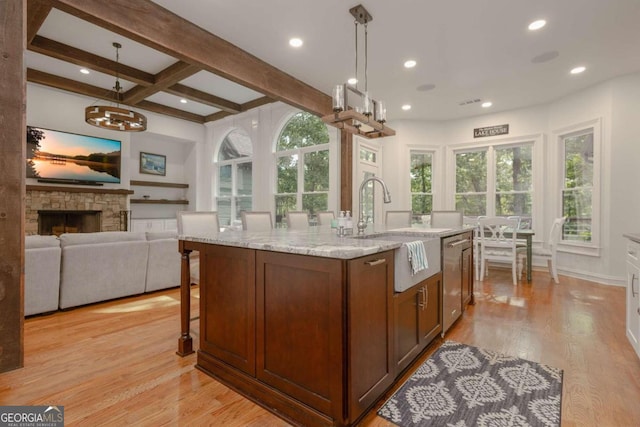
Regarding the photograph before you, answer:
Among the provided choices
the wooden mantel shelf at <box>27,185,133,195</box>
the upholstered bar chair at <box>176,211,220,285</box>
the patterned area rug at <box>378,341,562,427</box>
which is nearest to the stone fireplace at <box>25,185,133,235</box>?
the wooden mantel shelf at <box>27,185,133,195</box>

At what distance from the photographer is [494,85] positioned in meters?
4.68

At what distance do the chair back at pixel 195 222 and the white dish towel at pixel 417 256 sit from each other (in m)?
1.73

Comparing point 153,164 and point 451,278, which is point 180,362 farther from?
point 153,164

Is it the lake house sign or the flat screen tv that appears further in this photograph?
the lake house sign

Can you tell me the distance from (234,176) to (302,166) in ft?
7.11

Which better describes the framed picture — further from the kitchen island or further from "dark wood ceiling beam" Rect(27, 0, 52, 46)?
the kitchen island

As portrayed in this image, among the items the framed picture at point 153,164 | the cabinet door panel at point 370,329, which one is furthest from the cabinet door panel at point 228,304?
the framed picture at point 153,164

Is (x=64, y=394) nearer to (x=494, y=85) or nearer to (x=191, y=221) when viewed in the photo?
(x=191, y=221)

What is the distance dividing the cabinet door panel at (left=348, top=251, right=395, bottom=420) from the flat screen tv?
257 inches

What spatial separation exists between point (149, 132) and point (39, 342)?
18.1 ft

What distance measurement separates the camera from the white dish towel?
→ 5.97 feet

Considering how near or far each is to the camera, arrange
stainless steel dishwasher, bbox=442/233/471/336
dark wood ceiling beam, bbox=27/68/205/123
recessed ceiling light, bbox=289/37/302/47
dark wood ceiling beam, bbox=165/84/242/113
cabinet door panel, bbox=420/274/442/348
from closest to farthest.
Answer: cabinet door panel, bbox=420/274/442/348 < stainless steel dishwasher, bbox=442/233/471/336 < recessed ceiling light, bbox=289/37/302/47 < dark wood ceiling beam, bbox=27/68/205/123 < dark wood ceiling beam, bbox=165/84/242/113

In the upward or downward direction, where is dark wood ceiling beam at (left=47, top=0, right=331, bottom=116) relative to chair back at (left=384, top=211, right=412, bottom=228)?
upward

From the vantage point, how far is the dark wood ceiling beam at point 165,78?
458cm
